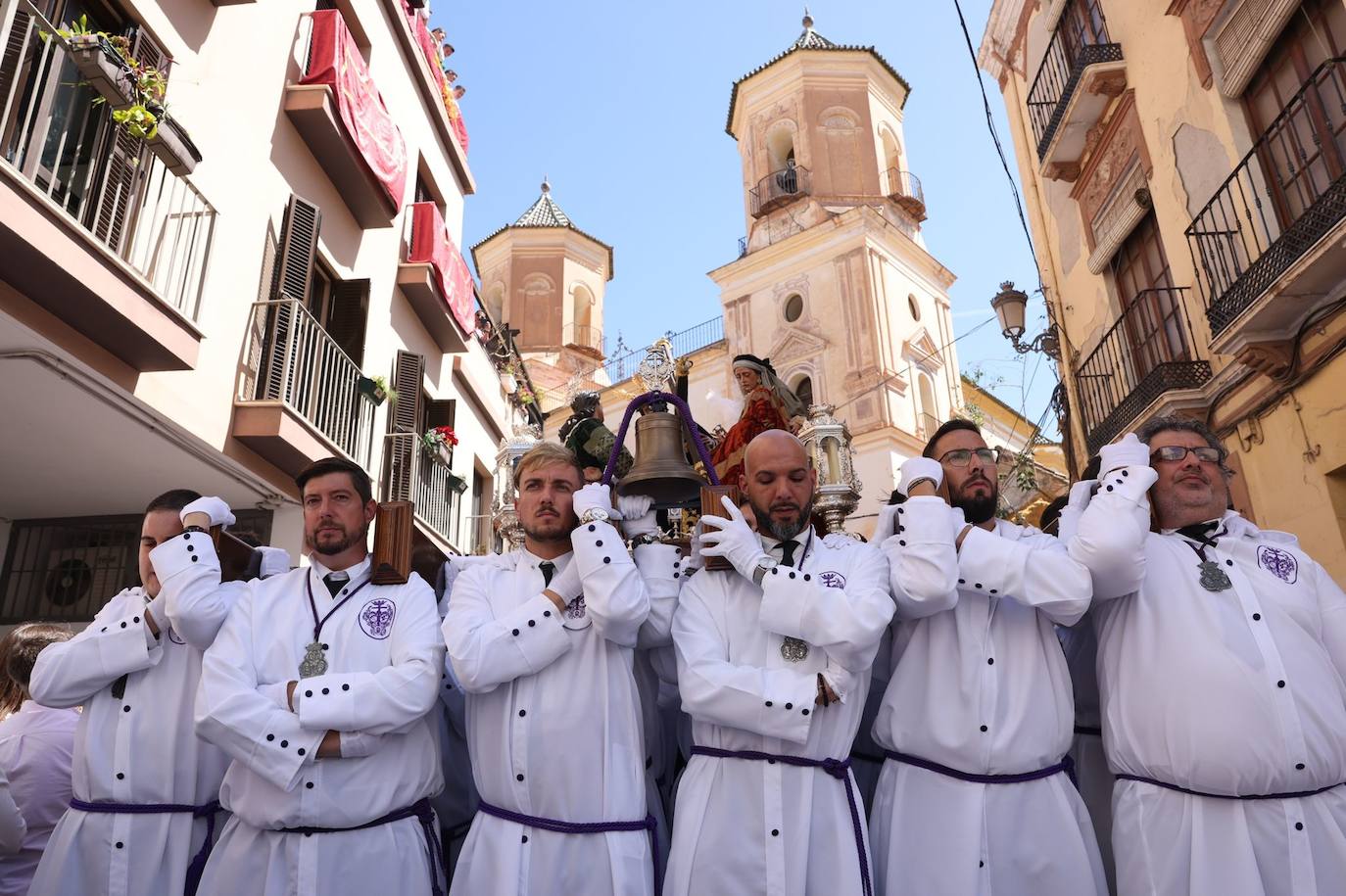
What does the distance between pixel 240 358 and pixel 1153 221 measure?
32.8ft

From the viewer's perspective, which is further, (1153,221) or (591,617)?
(1153,221)

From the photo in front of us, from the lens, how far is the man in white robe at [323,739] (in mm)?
Answer: 2994

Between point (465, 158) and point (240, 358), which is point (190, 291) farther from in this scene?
point (465, 158)

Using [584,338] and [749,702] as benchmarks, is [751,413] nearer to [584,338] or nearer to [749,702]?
[749,702]

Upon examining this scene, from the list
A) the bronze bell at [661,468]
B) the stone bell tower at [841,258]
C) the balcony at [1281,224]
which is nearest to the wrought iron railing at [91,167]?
the bronze bell at [661,468]

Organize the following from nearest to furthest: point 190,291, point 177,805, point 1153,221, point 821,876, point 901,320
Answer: point 821,876 < point 177,805 < point 190,291 < point 1153,221 < point 901,320

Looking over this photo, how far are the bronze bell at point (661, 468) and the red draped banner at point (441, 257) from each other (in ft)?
29.6

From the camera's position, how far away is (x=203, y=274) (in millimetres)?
7160

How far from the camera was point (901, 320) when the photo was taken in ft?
79.6

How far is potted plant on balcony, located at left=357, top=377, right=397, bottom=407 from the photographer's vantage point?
9.99 metres

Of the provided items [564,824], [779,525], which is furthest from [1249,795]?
[564,824]

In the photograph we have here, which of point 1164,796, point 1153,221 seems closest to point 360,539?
point 1164,796

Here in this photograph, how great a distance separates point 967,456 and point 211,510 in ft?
9.84

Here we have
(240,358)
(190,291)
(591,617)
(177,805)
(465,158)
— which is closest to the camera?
(591,617)
